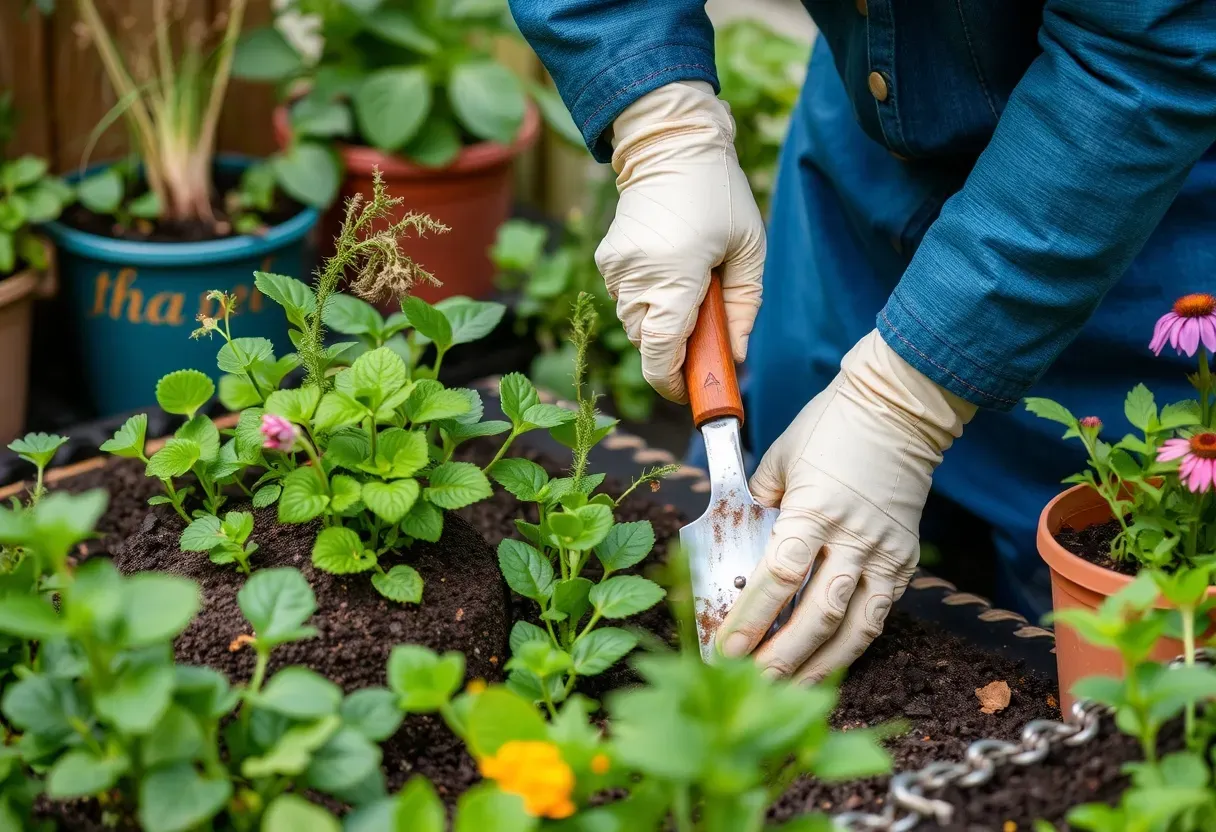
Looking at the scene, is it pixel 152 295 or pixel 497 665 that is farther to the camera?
pixel 152 295

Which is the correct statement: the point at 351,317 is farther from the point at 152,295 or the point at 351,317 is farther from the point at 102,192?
the point at 102,192

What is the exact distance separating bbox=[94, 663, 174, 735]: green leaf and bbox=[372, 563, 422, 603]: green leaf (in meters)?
0.27

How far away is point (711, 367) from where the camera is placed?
1165 mm

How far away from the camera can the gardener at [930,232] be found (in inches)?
40.7

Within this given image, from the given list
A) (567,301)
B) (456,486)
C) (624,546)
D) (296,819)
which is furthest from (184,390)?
(567,301)

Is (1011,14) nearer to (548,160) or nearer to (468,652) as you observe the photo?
(468,652)

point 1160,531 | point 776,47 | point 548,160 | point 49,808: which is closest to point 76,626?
point 49,808

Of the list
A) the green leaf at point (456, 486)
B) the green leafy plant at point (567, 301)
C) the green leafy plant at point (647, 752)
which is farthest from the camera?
the green leafy plant at point (567, 301)

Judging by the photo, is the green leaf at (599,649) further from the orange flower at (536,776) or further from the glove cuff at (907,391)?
the glove cuff at (907,391)

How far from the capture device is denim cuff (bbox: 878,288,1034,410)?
1.10 metres

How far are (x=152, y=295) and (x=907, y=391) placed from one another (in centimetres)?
124

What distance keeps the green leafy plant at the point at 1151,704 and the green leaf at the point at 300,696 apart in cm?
43

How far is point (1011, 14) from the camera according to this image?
3.94ft

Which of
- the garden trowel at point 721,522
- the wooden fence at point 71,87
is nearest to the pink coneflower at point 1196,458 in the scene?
the garden trowel at point 721,522
